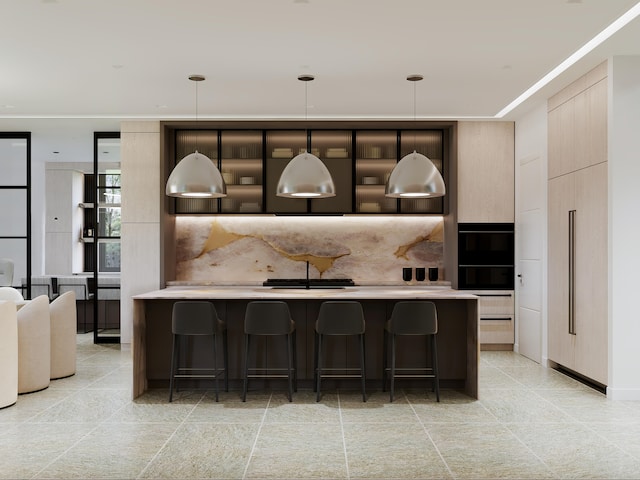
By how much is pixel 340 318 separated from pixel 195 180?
188 centimetres

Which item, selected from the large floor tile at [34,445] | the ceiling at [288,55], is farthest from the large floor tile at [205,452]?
the ceiling at [288,55]

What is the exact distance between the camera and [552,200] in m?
6.79

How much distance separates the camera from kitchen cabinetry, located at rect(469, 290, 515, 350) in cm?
802

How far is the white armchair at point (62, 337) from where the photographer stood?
6395mm

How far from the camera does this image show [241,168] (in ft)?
27.1

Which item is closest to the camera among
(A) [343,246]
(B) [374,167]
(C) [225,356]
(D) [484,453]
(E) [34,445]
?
(D) [484,453]

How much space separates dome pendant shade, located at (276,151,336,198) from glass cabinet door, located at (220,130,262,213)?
2403 mm

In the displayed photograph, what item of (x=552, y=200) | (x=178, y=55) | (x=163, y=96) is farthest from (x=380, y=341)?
(x=163, y=96)

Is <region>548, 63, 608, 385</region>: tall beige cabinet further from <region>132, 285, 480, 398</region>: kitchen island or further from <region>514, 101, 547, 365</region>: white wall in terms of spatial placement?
<region>132, 285, 480, 398</region>: kitchen island

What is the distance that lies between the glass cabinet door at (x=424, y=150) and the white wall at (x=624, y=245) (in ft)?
9.71

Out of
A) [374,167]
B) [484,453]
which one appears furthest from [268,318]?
[374,167]

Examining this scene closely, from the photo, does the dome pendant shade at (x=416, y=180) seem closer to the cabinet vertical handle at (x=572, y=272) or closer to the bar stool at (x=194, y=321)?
the cabinet vertical handle at (x=572, y=272)

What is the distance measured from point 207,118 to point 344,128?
1815 millimetres

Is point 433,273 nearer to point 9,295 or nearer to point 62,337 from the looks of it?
point 62,337
